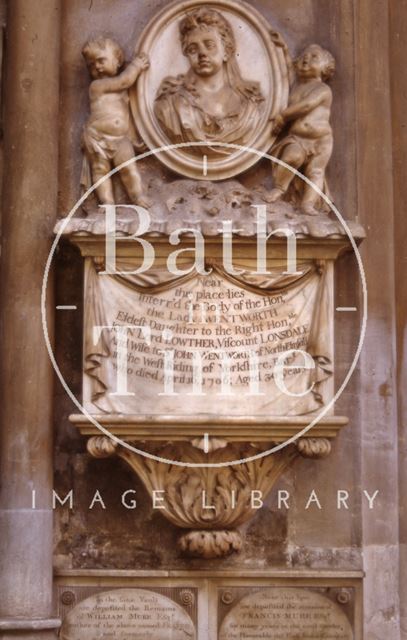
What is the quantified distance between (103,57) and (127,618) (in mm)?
3121

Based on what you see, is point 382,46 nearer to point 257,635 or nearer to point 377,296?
point 377,296

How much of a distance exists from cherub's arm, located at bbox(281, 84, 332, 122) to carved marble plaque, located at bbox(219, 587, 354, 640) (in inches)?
104

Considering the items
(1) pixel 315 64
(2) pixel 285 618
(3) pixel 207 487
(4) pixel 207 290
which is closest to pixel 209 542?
(3) pixel 207 487

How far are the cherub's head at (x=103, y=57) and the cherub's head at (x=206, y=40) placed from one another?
410 millimetres

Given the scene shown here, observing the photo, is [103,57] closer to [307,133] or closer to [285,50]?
[285,50]

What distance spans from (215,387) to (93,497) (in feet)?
3.00

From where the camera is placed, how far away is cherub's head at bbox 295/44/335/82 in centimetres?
952

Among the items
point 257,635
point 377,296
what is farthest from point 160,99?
point 257,635

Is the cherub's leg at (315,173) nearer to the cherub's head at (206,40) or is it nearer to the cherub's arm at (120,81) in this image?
the cherub's head at (206,40)

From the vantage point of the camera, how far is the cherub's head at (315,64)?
31.2 ft

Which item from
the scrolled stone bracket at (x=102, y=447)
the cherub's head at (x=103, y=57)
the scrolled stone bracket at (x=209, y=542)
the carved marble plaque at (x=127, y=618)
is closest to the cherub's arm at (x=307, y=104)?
→ the cherub's head at (x=103, y=57)

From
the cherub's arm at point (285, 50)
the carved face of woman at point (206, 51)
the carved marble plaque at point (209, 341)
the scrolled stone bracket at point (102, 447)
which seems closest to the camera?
the scrolled stone bracket at point (102, 447)

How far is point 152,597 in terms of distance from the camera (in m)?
9.20

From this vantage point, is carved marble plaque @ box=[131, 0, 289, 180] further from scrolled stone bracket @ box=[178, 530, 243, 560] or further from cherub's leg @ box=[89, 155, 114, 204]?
scrolled stone bracket @ box=[178, 530, 243, 560]
